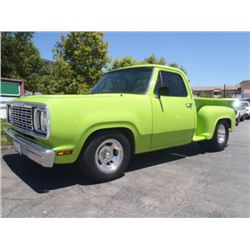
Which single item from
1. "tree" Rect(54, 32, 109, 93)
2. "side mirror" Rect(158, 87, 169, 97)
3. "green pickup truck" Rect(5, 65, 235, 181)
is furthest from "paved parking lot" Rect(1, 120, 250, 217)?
"tree" Rect(54, 32, 109, 93)

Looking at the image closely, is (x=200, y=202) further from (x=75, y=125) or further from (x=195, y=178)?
(x=75, y=125)

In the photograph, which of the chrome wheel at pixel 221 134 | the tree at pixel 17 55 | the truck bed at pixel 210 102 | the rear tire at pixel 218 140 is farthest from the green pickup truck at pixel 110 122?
the tree at pixel 17 55

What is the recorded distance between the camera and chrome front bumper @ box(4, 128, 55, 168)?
3080 mm

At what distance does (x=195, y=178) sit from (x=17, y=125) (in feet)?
10.7

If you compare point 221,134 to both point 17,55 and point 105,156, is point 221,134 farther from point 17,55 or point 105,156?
point 17,55

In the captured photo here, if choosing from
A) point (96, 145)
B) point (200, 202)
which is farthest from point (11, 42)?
point (200, 202)

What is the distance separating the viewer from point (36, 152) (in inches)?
126

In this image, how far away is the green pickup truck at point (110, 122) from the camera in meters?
3.16

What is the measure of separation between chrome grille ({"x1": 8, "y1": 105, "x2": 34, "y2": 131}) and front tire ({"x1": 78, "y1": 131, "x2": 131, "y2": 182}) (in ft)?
3.06

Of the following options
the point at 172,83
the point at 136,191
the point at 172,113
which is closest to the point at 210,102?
the point at 172,83

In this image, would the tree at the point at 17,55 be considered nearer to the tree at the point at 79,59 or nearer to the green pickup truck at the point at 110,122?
the tree at the point at 79,59

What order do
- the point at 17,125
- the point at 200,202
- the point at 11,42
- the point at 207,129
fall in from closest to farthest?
the point at 200,202, the point at 17,125, the point at 207,129, the point at 11,42
